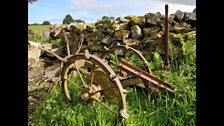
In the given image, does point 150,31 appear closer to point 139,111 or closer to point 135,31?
point 135,31

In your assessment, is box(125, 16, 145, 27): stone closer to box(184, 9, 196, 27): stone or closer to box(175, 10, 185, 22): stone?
Answer: box(175, 10, 185, 22): stone

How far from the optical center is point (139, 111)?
3.99 metres

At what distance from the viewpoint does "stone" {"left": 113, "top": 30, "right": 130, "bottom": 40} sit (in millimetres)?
6421

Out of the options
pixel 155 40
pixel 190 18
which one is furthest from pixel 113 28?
pixel 190 18

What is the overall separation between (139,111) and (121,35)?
2725 mm

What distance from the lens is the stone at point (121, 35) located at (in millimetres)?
6421

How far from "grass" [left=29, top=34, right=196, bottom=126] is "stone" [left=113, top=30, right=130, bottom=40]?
2148mm

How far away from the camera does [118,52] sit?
6.22 metres

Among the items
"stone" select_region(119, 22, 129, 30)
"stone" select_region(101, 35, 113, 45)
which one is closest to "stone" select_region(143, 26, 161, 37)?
"stone" select_region(119, 22, 129, 30)

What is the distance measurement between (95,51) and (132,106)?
3094 mm

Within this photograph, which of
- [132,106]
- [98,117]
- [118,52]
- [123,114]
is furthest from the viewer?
[118,52]

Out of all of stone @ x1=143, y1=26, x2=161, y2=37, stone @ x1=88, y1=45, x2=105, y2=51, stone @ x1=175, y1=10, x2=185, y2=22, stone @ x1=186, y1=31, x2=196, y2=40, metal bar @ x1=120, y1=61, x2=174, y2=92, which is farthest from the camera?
stone @ x1=88, y1=45, x2=105, y2=51
